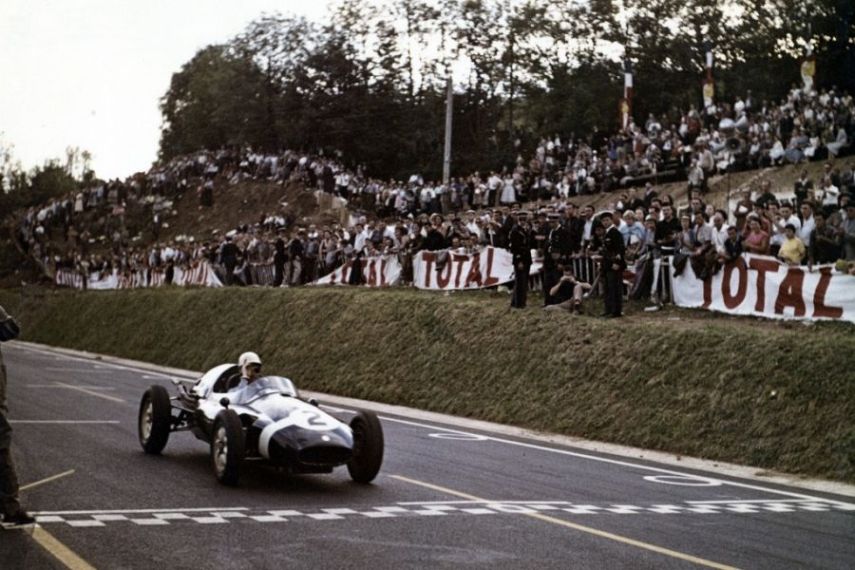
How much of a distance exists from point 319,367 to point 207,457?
1536 centimetres

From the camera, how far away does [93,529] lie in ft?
31.3

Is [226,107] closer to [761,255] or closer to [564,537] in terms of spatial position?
[761,255]

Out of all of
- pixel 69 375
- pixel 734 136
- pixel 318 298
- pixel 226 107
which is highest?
pixel 226 107

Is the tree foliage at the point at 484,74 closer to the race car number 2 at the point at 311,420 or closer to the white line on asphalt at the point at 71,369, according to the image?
the white line on asphalt at the point at 71,369

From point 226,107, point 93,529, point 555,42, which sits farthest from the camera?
point 226,107

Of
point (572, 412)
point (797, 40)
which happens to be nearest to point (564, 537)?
point (572, 412)

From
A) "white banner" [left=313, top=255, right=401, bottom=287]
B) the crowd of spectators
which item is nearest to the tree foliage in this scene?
the crowd of spectators

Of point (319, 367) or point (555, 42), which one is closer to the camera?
point (319, 367)

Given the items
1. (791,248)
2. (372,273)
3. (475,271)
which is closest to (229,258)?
→ (372,273)

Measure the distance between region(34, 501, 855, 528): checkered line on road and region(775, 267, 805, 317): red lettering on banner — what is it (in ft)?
23.2

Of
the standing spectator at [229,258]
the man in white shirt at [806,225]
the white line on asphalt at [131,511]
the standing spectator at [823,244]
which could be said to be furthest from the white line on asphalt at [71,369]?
the white line on asphalt at [131,511]

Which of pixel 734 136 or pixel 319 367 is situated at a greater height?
pixel 734 136

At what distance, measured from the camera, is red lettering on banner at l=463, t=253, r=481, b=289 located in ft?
93.6

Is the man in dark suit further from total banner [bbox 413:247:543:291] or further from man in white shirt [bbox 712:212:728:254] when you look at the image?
total banner [bbox 413:247:543:291]
